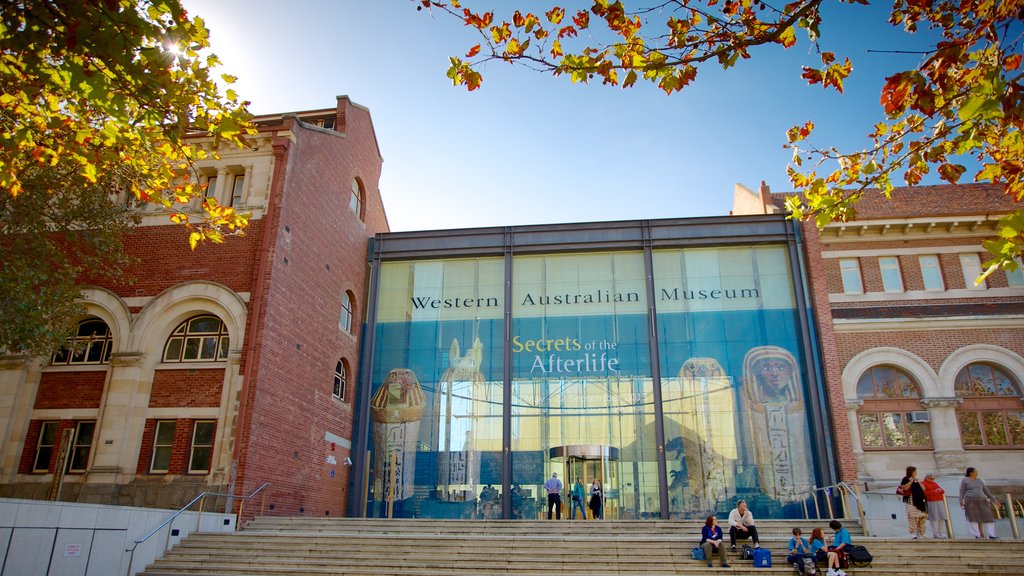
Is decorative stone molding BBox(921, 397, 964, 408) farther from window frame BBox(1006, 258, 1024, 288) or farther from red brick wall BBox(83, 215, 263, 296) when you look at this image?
red brick wall BBox(83, 215, 263, 296)

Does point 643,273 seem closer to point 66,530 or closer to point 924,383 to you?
point 924,383

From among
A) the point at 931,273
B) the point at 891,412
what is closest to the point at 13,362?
the point at 891,412

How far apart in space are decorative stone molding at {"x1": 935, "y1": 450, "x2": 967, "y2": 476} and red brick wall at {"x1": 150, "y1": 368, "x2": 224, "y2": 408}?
19414mm

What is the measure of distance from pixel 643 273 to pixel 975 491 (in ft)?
35.2

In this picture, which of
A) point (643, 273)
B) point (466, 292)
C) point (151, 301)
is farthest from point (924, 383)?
point (151, 301)

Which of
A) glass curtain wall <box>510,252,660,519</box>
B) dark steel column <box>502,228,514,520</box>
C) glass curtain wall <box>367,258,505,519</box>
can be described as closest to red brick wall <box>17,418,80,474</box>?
glass curtain wall <box>367,258,505,519</box>

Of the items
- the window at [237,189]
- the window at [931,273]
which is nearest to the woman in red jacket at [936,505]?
the window at [931,273]

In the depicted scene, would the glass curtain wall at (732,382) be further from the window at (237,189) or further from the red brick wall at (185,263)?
the window at (237,189)

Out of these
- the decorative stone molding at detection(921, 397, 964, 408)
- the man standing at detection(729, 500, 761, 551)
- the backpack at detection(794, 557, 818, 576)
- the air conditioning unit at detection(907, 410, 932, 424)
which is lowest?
the backpack at detection(794, 557, 818, 576)

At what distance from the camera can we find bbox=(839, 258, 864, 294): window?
70.7 feet

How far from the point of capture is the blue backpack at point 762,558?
1209 centimetres

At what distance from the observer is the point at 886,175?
6.78 metres

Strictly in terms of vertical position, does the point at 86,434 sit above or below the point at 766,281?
below

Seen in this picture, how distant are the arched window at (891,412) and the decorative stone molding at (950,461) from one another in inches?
17.2
